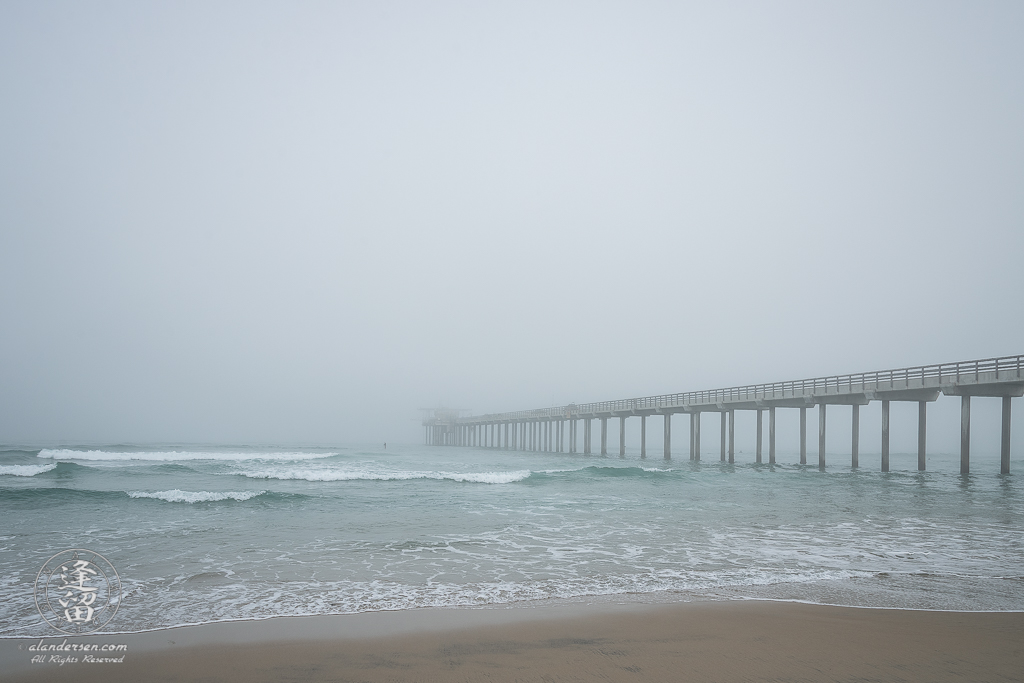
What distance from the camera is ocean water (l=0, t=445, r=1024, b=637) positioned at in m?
6.80

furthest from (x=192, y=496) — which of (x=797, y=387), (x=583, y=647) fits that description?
(x=797, y=387)

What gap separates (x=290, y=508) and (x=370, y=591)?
382 inches

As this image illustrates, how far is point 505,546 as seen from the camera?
10.1 m

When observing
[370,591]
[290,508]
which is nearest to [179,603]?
[370,591]

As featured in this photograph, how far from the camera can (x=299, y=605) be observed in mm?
6445

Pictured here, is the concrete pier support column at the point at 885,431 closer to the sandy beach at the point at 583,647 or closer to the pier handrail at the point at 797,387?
the pier handrail at the point at 797,387

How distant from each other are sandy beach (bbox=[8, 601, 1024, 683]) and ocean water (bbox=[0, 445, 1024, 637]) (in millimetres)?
634

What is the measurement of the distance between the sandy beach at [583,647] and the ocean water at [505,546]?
2.08 ft

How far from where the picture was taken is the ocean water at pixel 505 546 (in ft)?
22.3

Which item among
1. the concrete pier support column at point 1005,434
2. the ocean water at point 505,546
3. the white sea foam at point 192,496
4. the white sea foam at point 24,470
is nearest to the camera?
the ocean water at point 505,546

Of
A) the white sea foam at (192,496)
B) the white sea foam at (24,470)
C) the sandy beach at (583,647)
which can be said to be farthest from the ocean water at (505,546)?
the white sea foam at (24,470)

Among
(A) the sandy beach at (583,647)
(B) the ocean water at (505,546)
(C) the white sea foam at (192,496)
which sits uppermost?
(A) the sandy beach at (583,647)

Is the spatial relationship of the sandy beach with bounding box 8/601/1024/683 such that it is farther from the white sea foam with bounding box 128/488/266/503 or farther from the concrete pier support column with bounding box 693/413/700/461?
the concrete pier support column with bounding box 693/413/700/461

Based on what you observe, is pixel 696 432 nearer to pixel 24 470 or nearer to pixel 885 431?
pixel 885 431
